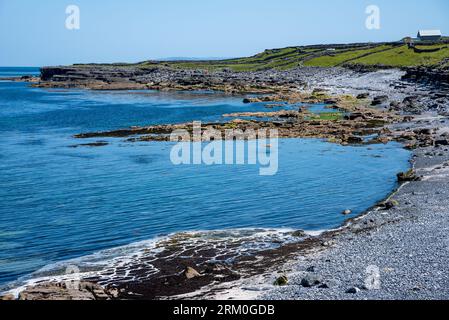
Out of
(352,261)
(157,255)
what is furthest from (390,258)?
(157,255)

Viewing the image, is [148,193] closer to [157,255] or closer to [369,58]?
[157,255]

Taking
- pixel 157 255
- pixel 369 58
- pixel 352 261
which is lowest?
pixel 157 255

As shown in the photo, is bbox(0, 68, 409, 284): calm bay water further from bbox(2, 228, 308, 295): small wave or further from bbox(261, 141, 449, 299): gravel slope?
bbox(261, 141, 449, 299): gravel slope

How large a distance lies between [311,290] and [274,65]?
173356 millimetres

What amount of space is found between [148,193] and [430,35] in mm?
155806

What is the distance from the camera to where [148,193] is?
115ft

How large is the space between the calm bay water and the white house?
129254 millimetres

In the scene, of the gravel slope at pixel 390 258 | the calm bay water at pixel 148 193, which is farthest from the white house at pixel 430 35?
the gravel slope at pixel 390 258

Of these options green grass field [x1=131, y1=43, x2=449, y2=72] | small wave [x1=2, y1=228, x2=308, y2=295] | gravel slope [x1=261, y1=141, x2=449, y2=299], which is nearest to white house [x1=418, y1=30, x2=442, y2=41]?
green grass field [x1=131, y1=43, x2=449, y2=72]

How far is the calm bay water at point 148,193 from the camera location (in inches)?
1045

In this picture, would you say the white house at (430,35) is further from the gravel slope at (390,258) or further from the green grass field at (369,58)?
the gravel slope at (390,258)

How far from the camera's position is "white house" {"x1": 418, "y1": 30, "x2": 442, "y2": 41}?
164625 millimetres
